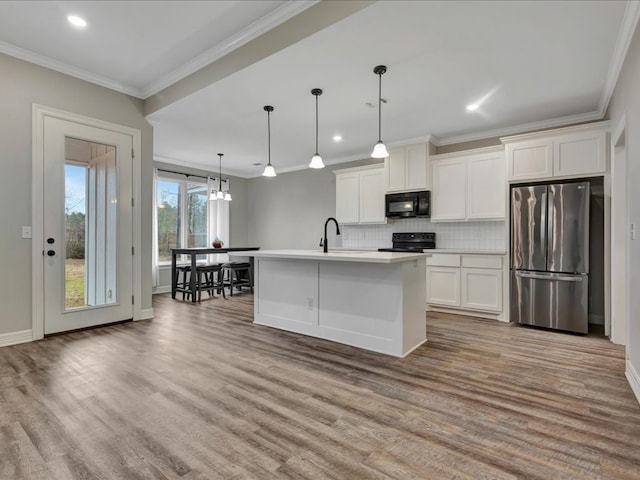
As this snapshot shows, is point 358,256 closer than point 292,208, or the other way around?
point 358,256

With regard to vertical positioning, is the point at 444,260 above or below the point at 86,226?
below

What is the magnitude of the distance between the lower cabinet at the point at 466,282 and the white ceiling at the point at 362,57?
192 cm

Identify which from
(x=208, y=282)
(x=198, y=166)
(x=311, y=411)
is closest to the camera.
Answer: (x=311, y=411)

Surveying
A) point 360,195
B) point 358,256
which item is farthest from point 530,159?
point 358,256

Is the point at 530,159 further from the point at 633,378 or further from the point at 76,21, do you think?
the point at 76,21

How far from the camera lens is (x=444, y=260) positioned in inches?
185

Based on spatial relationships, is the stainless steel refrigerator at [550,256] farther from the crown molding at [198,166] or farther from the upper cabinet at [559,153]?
the crown molding at [198,166]

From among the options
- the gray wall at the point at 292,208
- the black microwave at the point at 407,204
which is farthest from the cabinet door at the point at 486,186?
the gray wall at the point at 292,208

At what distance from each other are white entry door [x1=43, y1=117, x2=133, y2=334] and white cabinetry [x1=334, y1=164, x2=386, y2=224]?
3.46 m

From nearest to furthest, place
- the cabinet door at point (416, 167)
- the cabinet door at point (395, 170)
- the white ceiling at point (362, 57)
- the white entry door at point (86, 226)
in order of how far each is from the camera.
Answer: the white ceiling at point (362, 57) → the white entry door at point (86, 226) → the cabinet door at point (416, 167) → the cabinet door at point (395, 170)

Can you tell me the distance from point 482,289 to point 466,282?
216 millimetres

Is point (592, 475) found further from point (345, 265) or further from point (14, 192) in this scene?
point (14, 192)

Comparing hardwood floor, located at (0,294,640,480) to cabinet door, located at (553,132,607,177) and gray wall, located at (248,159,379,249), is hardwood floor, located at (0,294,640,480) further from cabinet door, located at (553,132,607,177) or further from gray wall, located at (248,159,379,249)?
gray wall, located at (248,159,379,249)

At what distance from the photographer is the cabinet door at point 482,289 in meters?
4.30
